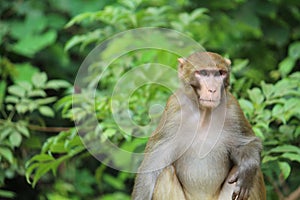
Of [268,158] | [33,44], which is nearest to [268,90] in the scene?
[268,158]

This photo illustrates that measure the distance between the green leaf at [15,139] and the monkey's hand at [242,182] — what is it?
2.14 metres

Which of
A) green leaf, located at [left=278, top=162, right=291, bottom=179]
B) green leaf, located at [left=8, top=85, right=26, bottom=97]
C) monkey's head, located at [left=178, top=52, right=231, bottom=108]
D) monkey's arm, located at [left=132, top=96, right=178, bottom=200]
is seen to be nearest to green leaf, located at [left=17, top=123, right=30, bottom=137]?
green leaf, located at [left=8, top=85, right=26, bottom=97]

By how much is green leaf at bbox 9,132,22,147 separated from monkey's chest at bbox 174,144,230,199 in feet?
5.36

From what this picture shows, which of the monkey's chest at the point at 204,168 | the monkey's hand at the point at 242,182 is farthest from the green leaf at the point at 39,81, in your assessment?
the monkey's hand at the point at 242,182

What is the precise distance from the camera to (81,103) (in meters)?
6.09

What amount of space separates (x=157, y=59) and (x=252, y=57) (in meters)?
2.39

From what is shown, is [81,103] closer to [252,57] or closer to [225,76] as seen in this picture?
[225,76]

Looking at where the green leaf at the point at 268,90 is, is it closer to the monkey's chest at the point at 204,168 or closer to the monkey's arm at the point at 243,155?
the monkey's arm at the point at 243,155

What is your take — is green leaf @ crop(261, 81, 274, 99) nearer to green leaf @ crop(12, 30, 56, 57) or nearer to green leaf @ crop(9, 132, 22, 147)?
green leaf @ crop(9, 132, 22, 147)

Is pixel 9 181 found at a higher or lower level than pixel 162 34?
lower

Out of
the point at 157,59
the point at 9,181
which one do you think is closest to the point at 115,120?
the point at 157,59

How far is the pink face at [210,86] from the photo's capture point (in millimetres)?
4727

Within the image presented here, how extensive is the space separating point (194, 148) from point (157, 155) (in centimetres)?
28

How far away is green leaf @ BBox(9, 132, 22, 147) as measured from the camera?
605 cm
